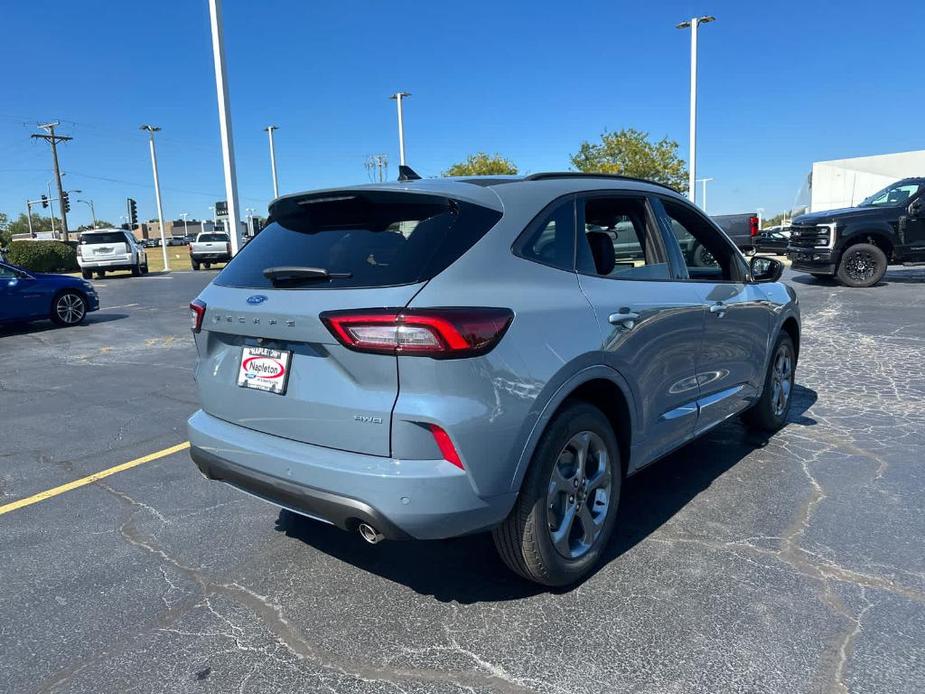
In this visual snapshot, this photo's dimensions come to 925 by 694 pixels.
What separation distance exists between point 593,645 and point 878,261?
1465 centimetres

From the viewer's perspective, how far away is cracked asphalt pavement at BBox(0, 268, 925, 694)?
248 centimetres

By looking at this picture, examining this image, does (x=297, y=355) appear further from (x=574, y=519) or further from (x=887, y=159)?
(x=887, y=159)

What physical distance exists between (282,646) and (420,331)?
4.53ft

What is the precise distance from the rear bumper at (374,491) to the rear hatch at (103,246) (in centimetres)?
2755

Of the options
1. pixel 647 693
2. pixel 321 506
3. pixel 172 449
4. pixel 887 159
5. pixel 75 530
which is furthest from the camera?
pixel 887 159

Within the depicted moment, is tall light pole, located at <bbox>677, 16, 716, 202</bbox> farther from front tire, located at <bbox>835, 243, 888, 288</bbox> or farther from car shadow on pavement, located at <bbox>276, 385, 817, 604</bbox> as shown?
car shadow on pavement, located at <bbox>276, 385, 817, 604</bbox>

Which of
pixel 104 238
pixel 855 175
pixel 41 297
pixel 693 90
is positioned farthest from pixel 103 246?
pixel 855 175

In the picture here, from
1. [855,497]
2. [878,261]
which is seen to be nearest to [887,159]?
[878,261]

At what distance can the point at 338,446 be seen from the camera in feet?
8.49

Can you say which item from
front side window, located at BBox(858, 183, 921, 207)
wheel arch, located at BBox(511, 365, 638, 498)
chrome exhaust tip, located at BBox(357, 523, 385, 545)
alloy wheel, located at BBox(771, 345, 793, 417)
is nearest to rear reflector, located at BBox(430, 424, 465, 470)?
wheel arch, located at BBox(511, 365, 638, 498)

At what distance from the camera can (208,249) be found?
32875mm

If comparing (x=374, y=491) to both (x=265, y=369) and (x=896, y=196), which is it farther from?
(x=896, y=196)

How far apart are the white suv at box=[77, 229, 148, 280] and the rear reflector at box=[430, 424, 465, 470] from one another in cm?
2820

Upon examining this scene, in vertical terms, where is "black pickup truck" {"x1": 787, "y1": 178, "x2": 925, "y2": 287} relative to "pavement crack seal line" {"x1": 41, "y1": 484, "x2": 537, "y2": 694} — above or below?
above
